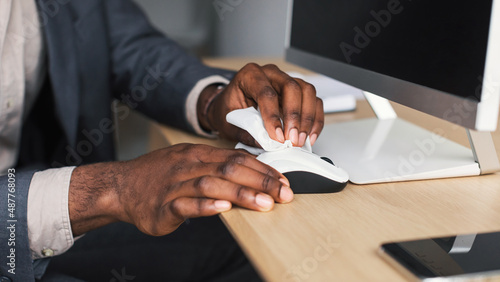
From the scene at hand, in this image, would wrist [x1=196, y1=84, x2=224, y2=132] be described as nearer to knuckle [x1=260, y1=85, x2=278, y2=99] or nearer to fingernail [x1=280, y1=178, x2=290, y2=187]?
knuckle [x1=260, y1=85, x2=278, y2=99]

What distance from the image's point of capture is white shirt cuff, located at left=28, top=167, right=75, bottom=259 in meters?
0.58

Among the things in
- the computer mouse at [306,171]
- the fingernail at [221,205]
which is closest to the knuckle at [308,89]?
the computer mouse at [306,171]

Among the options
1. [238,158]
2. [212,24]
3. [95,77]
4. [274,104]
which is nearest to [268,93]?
[274,104]

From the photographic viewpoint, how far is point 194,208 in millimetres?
490

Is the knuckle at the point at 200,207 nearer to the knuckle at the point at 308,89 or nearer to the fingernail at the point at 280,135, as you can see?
the fingernail at the point at 280,135

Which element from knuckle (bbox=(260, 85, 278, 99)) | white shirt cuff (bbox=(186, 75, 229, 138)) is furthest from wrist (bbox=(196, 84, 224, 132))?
knuckle (bbox=(260, 85, 278, 99))

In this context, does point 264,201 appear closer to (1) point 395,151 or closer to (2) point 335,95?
(1) point 395,151

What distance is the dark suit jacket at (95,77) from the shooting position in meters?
0.95

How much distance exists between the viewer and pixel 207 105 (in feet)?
2.70

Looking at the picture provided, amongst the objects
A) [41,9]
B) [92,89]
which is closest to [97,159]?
[92,89]

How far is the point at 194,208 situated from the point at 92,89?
69cm

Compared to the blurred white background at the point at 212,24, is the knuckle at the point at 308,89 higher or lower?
higher

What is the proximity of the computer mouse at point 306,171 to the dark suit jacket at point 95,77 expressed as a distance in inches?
14.5

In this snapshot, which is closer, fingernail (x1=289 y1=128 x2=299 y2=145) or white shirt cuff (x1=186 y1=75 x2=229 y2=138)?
fingernail (x1=289 y1=128 x2=299 y2=145)
